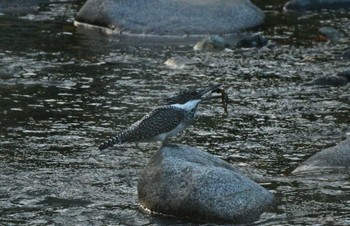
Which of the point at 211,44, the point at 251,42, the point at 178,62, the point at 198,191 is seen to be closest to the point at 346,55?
the point at 251,42

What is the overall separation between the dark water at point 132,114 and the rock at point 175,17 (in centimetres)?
51

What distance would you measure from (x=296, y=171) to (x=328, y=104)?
319 cm

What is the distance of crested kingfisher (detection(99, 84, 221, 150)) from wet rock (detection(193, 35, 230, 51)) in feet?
23.7

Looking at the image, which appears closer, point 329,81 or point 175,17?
point 329,81

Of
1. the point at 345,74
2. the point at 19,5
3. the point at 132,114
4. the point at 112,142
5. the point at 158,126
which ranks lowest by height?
the point at 132,114

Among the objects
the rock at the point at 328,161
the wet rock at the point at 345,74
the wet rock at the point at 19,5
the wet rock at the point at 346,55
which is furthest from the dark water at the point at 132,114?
the wet rock at the point at 19,5

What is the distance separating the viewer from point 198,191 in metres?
9.52

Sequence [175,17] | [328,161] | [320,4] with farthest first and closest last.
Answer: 1. [320,4]
2. [175,17]
3. [328,161]

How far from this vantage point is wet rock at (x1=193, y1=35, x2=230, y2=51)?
17.4 metres

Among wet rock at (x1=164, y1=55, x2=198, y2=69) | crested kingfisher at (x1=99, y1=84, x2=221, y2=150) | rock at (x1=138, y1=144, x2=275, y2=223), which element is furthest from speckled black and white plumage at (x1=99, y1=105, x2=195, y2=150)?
wet rock at (x1=164, y1=55, x2=198, y2=69)

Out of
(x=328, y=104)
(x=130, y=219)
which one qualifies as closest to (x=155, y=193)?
(x=130, y=219)

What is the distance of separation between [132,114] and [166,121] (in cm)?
340

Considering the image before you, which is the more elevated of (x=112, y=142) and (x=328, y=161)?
(x=112, y=142)

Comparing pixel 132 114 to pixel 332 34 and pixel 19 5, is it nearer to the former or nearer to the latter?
pixel 332 34
